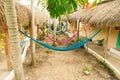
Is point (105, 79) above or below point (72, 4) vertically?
below

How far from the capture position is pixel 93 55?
17.6 ft

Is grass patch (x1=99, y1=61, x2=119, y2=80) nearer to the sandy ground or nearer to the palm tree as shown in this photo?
the sandy ground

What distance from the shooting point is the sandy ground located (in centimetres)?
361

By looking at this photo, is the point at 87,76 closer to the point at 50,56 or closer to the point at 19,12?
the point at 50,56

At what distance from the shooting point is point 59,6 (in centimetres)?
100

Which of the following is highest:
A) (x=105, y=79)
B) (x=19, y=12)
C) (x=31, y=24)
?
(x=19, y=12)

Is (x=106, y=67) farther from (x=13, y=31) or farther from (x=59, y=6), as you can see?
(x=59, y=6)

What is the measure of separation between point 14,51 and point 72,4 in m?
0.95

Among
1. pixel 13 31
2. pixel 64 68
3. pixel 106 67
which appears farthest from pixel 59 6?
pixel 106 67

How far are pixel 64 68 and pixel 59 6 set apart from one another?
3.36 meters

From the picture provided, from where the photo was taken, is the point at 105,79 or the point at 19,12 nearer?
the point at 19,12

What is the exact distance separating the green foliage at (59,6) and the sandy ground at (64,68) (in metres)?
2.75

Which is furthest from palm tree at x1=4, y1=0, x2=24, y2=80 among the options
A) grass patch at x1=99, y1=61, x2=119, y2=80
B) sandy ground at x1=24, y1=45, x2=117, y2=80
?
grass patch at x1=99, y1=61, x2=119, y2=80

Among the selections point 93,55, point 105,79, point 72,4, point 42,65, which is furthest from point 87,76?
point 72,4
